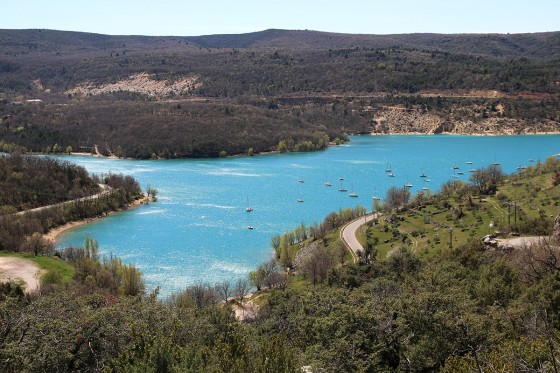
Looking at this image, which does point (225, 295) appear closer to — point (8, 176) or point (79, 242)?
point (79, 242)

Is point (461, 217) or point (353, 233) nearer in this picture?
point (461, 217)

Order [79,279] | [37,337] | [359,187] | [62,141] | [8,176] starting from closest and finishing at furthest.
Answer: [37,337], [79,279], [8,176], [359,187], [62,141]

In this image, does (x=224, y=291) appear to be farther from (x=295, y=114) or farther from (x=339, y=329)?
(x=295, y=114)

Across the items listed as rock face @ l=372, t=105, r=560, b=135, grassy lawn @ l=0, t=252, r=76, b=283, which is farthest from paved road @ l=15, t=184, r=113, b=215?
rock face @ l=372, t=105, r=560, b=135

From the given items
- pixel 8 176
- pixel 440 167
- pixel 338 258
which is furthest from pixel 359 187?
pixel 8 176

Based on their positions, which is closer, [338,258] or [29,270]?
[29,270]

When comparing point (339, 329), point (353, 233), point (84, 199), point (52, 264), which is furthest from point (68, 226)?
point (339, 329)

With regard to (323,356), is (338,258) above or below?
below
